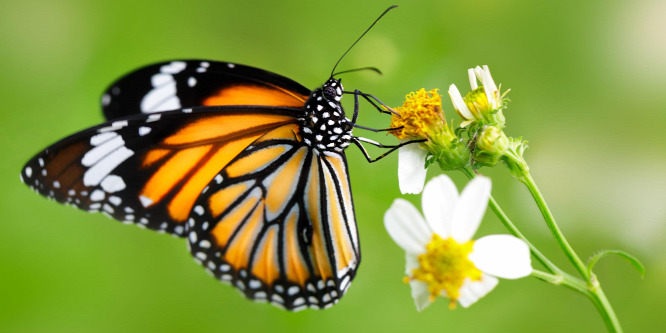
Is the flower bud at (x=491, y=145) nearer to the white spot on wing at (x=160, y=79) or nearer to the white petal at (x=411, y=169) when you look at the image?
the white petal at (x=411, y=169)

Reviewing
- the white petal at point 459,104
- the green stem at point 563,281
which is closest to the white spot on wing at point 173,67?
the white petal at point 459,104

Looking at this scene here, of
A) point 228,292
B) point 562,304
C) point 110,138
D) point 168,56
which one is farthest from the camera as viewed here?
point 168,56

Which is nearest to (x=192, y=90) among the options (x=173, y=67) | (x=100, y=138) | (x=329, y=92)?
(x=173, y=67)

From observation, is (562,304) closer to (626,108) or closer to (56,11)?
(626,108)

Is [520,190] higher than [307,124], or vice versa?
[307,124]

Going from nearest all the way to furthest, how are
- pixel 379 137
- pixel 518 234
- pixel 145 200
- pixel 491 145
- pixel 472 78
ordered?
pixel 518 234 → pixel 491 145 → pixel 472 78 → pixel 145 200 → pixel 379 137

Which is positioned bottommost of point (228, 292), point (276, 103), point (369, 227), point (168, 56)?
point (228, 292)

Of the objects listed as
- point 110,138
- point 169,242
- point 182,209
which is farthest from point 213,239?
Result: point 169,242

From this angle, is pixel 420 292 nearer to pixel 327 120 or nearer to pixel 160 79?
pixel 327 120
